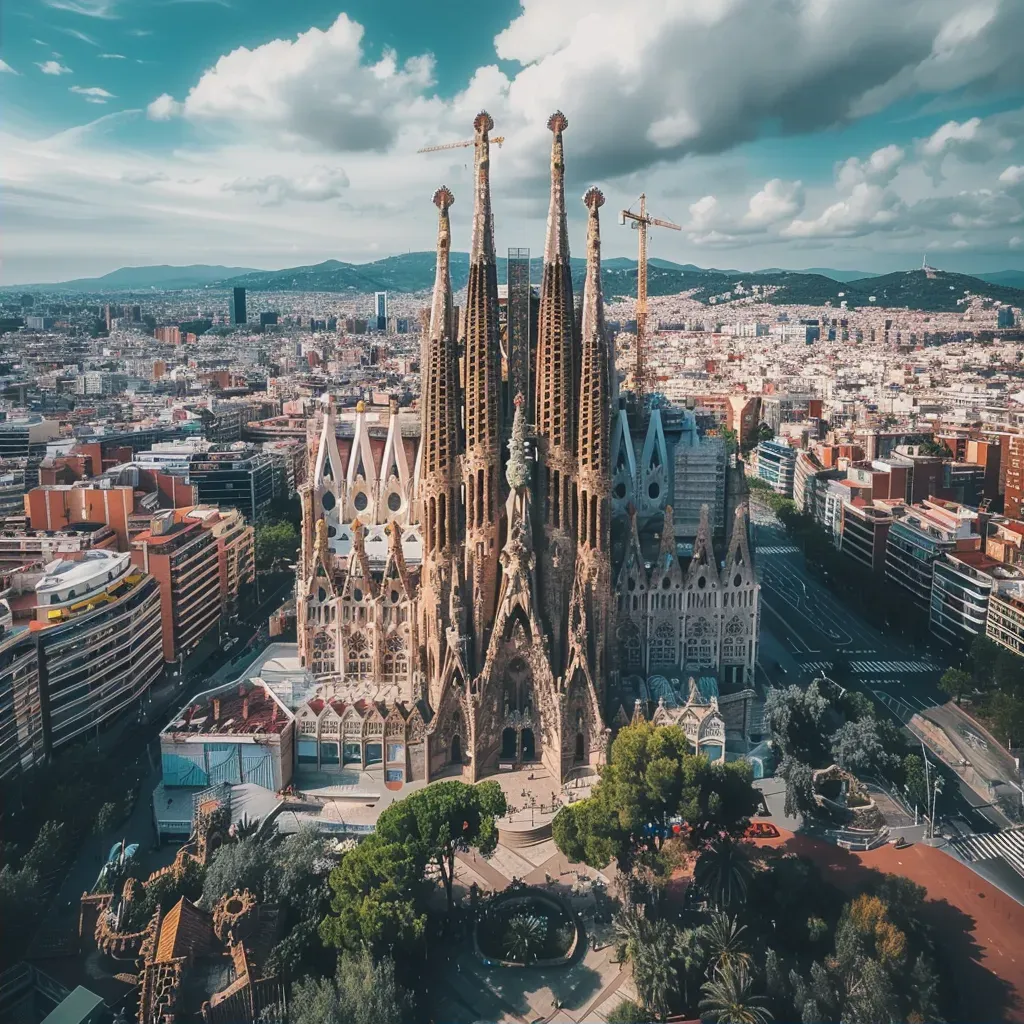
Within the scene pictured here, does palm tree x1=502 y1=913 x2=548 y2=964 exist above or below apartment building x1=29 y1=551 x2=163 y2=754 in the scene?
below

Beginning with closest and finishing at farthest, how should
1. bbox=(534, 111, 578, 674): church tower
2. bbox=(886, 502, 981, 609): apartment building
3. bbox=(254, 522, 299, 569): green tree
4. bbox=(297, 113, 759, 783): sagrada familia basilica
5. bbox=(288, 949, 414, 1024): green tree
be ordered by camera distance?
1. bbox=(288, 949, 414, 1024): green tree
2. bbox=(297, 113, 759, 783): sagrada familia basilica
3. bbox=(534, 111, 578, 674): church tower
4. bbox=(886, 502, 981, 609): apartment building
5. bbox=(254, 522, 299, 569): green tree

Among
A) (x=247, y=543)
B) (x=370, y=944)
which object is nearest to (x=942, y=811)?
(x=370, y=944)

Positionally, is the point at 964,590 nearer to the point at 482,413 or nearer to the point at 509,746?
the point at 509,746

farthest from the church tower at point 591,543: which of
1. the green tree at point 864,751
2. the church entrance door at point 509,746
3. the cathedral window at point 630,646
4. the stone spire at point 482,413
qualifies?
the green tree at point 864,751

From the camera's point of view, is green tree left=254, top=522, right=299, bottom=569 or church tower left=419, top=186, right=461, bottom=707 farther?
green tree left=254, top=522, right=299, bottom=569

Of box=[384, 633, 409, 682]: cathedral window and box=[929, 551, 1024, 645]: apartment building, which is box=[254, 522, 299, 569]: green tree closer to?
box=[384, 633, 409, 682]: cathedral window

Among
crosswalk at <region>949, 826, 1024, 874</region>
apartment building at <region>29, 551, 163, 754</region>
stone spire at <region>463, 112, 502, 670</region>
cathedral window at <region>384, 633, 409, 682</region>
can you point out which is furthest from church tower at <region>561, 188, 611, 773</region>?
apartment building at <region>29, 551, 163, 754</region>
